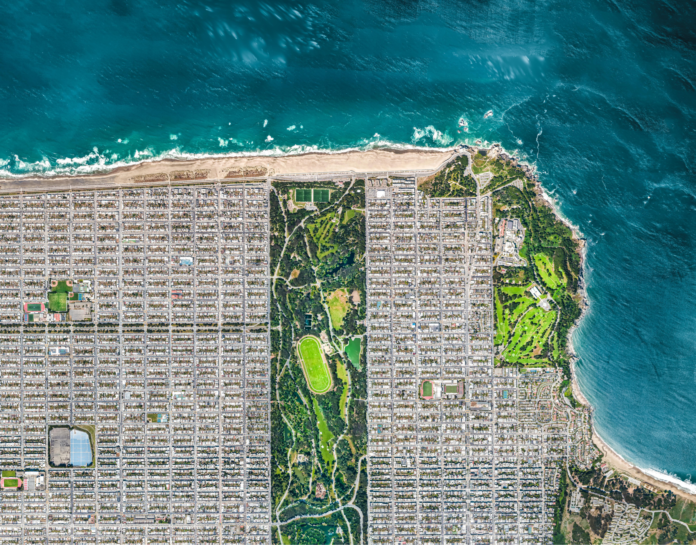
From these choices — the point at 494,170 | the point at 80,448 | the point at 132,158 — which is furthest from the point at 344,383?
the point at 132,158

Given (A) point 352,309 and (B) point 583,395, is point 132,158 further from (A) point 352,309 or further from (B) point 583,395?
(B) point 583,395

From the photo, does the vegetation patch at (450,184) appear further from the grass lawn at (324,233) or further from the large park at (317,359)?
the grass lawn at (324,233)

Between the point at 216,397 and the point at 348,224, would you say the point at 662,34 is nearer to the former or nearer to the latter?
the point at 348,224

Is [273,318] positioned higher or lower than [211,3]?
lower

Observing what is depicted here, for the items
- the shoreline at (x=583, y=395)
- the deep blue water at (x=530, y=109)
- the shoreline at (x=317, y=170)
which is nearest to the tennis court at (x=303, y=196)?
the shoreline at (x=317, y=170)

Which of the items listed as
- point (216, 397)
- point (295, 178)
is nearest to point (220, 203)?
point (295, 178)

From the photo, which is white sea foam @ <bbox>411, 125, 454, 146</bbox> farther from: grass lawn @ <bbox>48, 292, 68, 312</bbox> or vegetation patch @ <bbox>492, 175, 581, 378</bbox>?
grass lawn @ <bbox>48, 292, 68, 312</bbox>
